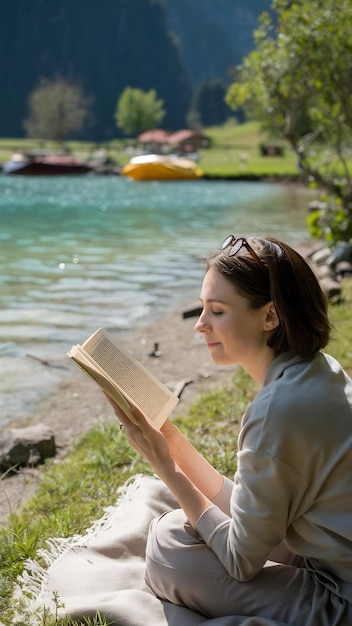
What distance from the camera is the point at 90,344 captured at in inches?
98.7

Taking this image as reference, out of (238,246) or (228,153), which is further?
(228,153)

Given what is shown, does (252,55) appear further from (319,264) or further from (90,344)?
(90,344)

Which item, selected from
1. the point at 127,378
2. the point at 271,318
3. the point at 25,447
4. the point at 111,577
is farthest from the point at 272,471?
the point at 25,447

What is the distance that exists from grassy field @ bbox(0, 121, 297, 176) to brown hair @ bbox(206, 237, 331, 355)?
3359 centimetres

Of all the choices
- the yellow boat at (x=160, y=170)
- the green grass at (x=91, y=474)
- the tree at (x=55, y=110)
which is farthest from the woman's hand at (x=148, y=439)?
the tree at (x=55, y=110)

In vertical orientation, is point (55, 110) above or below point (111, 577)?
below

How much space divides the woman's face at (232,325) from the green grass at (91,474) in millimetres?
508

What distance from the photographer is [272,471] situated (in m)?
2.11

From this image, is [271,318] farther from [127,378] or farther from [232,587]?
[232,587]

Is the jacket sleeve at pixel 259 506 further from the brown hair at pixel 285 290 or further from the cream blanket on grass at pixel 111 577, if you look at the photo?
the brown hair at pixel 285 290

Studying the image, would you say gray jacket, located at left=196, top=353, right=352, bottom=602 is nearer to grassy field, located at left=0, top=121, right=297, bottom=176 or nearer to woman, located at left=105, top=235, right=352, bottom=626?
woman, located at left=105, top=235, right=352, bottom=626

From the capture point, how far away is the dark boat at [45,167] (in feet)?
166

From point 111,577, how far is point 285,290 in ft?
4.36

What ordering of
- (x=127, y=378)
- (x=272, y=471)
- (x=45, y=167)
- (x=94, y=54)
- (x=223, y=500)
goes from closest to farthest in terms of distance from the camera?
(x=272, y=471) → (x=127, y=378) → (x=223, y=500) → (x=45, y=167) → (x=94, y=54)
